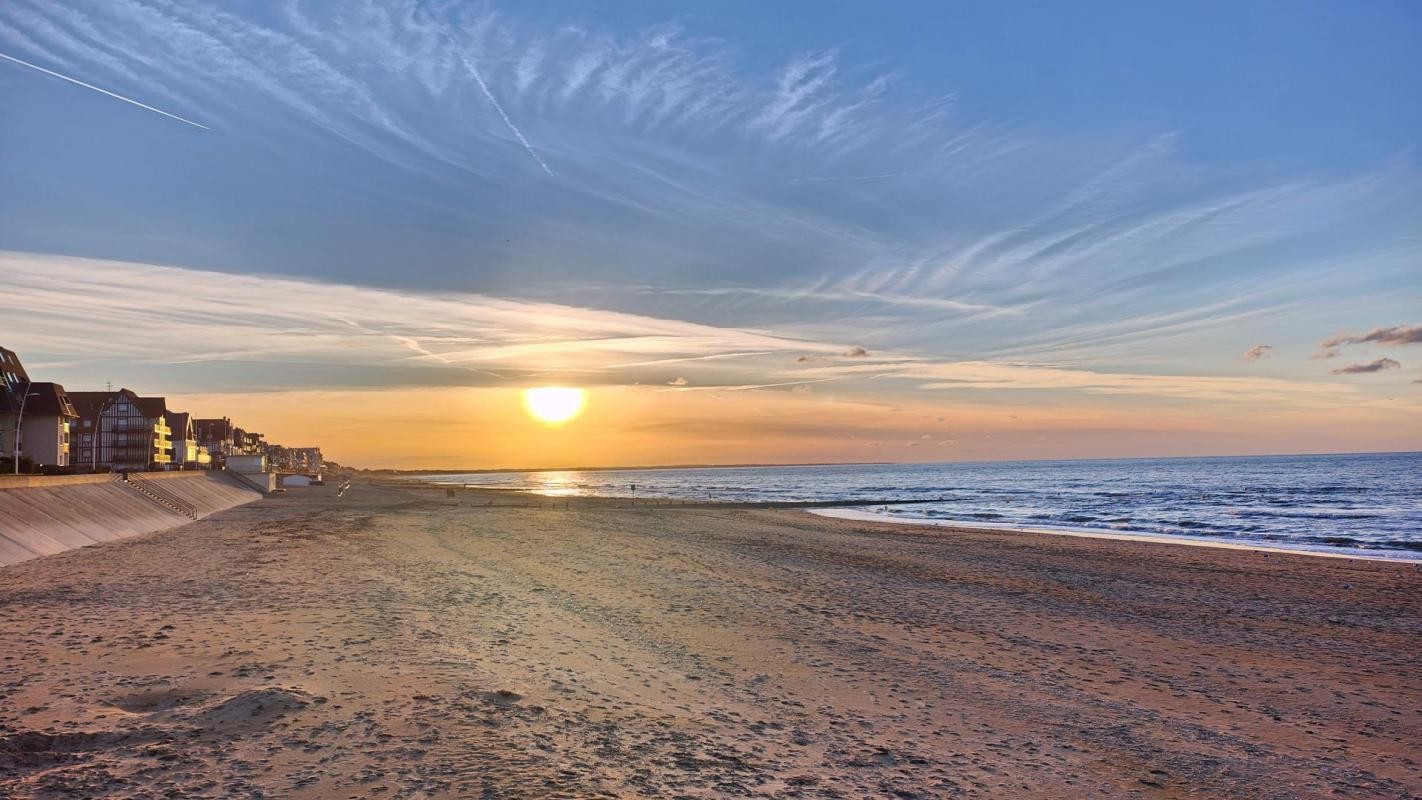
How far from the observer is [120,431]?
99312 millimetres

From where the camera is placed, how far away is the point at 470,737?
777 cm

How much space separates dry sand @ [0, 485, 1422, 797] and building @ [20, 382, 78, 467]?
60.4 metres

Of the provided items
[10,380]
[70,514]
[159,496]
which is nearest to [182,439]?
[10,380]

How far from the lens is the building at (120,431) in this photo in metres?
95.8

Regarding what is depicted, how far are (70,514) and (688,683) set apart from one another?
30.1 m

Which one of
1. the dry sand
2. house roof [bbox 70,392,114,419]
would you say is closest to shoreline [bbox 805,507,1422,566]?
the dry sand

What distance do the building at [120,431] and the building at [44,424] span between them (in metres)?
24.8

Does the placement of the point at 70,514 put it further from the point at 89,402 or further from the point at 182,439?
the point at 182,439

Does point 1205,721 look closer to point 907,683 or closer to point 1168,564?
point 907,683

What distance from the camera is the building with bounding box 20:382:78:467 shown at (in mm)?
68188

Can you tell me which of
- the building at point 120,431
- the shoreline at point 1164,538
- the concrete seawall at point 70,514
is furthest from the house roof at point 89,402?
the shoreline at point 1164,538

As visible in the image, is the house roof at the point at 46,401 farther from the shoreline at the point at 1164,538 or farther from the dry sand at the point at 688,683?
the shoreline at the point at 1164,538

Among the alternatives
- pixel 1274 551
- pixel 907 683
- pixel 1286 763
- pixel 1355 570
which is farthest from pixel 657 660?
pixel 1274 551

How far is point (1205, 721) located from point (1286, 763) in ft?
4.42
